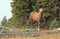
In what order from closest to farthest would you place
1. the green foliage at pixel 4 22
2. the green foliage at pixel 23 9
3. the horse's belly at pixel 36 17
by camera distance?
the horse's belly at pixel 36 17 → the green foliage at pixel 23 9 → the green foliage at pixel 4 22

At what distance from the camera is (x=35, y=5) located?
1053 inches

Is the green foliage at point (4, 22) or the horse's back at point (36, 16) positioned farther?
the green foliage at point (4, 22)

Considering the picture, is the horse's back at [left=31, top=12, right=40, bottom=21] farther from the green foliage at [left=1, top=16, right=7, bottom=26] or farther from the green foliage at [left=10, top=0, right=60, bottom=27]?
the green foliage at [left=1, top=16, right=7, bottom=26]

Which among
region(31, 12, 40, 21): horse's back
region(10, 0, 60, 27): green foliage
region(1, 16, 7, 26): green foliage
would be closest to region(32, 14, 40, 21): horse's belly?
region(31, 12, 40, 21): horse's back

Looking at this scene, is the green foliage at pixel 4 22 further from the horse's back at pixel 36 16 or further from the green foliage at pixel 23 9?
the horse's back at pixel 36 16

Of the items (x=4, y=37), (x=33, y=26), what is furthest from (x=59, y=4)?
(x=4, y=37)

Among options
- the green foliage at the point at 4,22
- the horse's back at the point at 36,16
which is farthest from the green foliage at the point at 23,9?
the horse's back at the point at 36,16

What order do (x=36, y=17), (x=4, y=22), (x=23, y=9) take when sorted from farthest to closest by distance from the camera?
1. (x=4, y=22)
2. (x=23, y=9)
3. (x=36, y=17)

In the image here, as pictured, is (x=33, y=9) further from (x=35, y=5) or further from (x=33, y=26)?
(x=33, y=26)

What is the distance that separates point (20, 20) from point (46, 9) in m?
3.30

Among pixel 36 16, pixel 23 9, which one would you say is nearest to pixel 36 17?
pixel 36 16

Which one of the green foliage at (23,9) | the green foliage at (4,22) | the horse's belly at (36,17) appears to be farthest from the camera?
the green foliage at (4,22)

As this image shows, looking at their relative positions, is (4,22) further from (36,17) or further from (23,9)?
(36,17)

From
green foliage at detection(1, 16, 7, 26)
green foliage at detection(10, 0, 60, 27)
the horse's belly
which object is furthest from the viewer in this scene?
green foliage at detection(1, 16, 7, 26)
